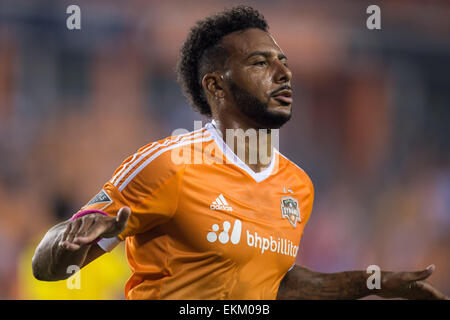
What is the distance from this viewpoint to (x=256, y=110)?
304 centimetres

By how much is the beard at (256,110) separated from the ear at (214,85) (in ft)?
0.34

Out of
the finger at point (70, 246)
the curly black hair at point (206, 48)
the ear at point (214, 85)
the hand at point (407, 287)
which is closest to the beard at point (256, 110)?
the ear at point (214, 85)

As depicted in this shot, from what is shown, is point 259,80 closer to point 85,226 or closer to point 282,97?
point 282,97

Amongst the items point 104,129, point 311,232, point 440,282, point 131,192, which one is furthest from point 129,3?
point 131,192

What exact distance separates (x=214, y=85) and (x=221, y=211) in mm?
826

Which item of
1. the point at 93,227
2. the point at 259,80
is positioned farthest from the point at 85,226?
the point at 259,80

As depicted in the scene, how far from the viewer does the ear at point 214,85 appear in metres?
3.21

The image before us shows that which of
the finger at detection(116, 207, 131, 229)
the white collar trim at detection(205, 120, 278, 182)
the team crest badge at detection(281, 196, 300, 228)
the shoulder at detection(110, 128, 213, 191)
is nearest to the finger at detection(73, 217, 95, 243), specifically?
the finger at detection(116, 207, 131, 229)

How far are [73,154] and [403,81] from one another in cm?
570

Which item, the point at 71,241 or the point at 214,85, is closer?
the point at 71,241

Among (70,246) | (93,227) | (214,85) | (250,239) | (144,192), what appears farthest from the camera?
(214,85)
